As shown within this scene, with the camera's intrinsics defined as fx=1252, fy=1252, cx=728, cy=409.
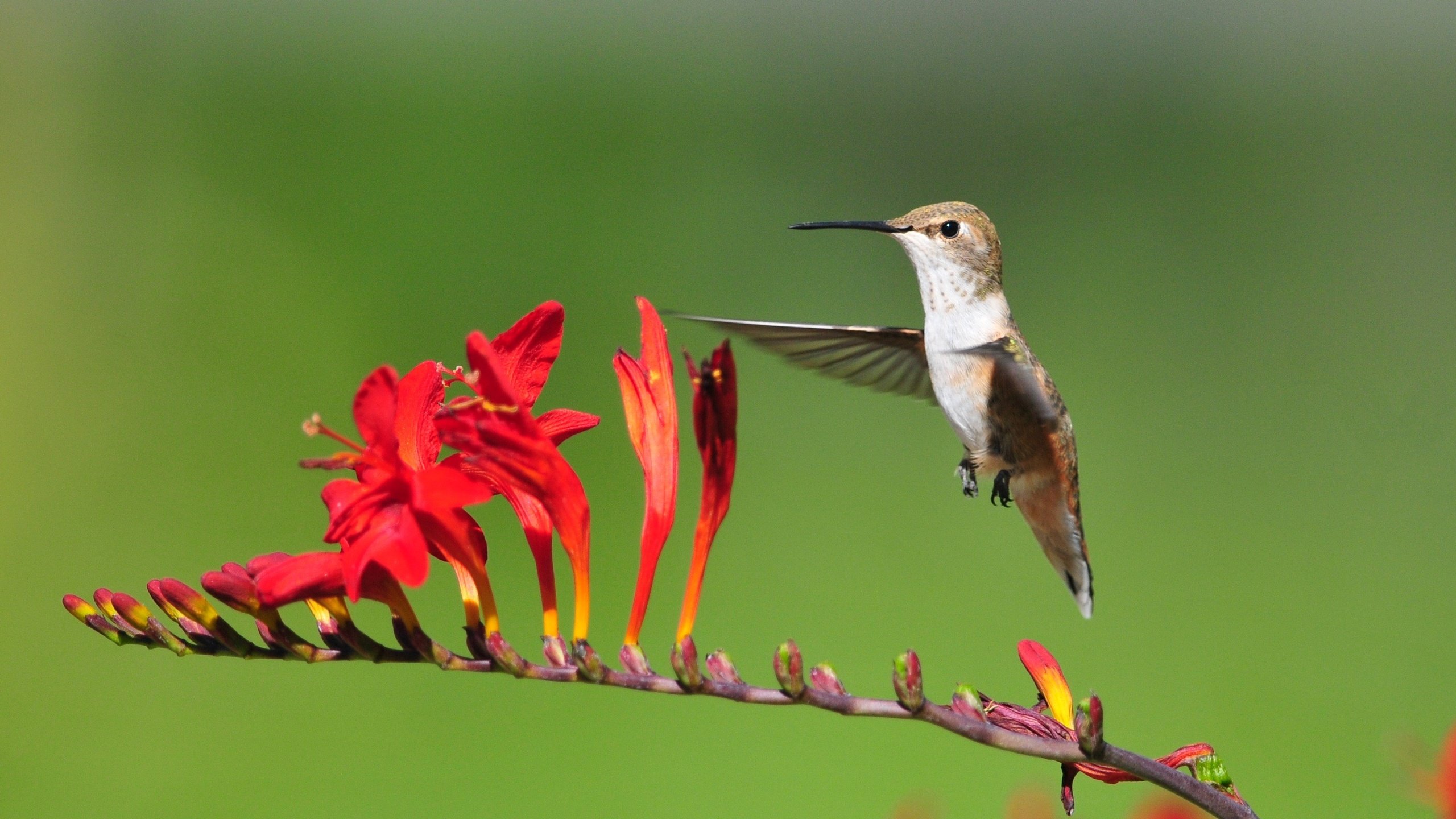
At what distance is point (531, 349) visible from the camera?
1.42m

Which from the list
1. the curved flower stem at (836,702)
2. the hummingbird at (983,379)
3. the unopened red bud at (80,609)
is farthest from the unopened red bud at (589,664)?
the hummingbird at (983,379)

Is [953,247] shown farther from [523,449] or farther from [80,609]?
[80,609]

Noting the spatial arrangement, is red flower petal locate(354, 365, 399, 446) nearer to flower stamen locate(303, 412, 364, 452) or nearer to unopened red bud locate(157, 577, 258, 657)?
flower stamen locate(303, 412, 364, 452)

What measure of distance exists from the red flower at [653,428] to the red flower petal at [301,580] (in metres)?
0.32

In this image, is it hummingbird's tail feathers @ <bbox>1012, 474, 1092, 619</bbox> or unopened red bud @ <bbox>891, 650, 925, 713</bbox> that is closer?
unopened red bud @ <bbox>891, 650, 925, 713</bbox>

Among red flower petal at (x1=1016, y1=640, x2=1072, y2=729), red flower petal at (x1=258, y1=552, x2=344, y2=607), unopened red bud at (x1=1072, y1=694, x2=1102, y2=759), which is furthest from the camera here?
red flower petal at (x1=1016, y1=640, x2=1072, y2=729)

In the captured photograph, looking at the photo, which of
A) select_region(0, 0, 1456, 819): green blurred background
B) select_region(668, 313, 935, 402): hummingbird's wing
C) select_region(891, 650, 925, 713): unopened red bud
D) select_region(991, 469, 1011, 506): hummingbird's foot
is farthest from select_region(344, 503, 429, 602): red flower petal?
select_region(0, 0, 1456, 819): green blurred background

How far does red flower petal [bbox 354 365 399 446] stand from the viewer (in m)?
1.18

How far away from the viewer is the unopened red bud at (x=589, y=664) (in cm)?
123

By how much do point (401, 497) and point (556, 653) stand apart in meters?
0.22

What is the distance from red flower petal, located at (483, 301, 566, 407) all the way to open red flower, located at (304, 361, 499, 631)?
0.08 m

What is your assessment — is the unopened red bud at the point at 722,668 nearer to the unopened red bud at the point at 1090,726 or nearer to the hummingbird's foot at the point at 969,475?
the unopened red bud at the point at 1090,726

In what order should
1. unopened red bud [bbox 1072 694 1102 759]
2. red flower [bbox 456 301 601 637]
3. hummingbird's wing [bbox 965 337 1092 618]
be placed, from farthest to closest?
1. hummingbird's wing [bbox 965 337 1092 618]
2. red flower [bbox 456 301 601 637]
3. unopened red bud [bbox 1072 694 1102 759]

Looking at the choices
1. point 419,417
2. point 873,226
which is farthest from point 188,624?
point 873,226
